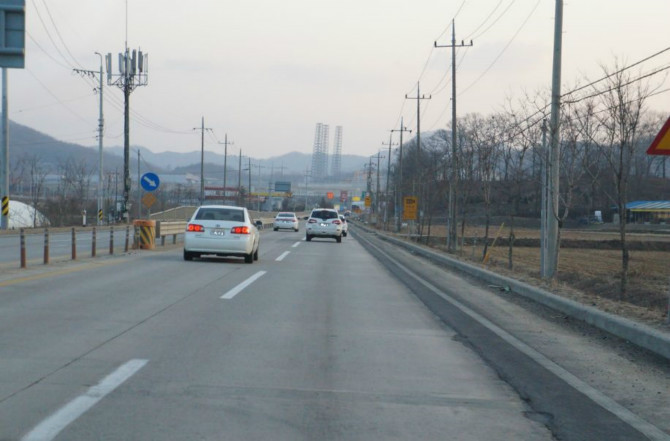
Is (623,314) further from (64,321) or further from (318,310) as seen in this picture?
(64,321)

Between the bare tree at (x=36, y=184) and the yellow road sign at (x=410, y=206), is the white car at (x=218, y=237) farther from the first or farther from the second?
the bare tree at (x=36, y=184)

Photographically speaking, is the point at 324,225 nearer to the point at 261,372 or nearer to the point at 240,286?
the point at 240,286

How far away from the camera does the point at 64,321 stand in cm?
1023

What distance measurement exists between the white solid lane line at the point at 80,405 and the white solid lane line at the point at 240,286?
6085mm

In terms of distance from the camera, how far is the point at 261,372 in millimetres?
7449

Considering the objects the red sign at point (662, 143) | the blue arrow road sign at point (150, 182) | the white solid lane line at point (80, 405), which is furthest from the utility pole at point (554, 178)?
the white solid lane line at point (80, 405)

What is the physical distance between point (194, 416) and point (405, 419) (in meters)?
1.61

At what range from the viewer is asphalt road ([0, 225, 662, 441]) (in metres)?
5.63

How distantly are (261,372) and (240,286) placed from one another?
833 centimetres

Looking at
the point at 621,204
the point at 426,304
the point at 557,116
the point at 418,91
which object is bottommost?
the point at 426,304

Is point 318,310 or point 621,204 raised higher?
point 621,204

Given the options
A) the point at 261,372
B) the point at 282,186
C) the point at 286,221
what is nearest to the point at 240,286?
the point at 261,372

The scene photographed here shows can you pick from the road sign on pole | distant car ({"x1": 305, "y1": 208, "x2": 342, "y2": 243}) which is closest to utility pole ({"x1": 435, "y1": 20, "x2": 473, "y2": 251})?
distant car ({"x1": 305, "y1": 208, "x2": 342, "y2": 243})

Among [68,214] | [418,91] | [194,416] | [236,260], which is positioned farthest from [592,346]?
[68,214]
